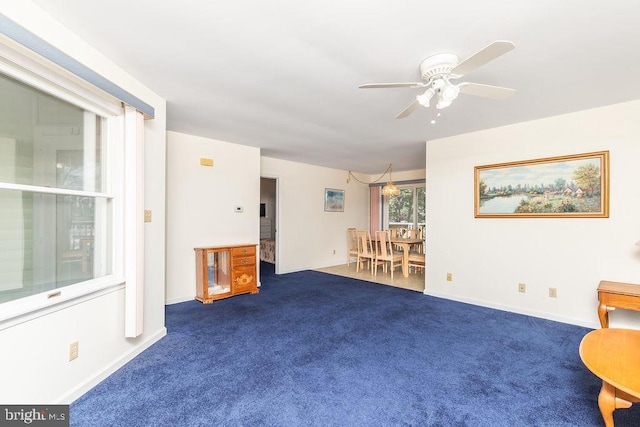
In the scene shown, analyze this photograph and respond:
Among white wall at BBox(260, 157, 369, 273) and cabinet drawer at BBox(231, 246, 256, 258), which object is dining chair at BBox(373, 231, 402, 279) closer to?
white wall at BBox(260, 157, 369, 273)

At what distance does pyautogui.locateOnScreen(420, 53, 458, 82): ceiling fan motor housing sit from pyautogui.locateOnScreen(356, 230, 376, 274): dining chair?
4.09 metres

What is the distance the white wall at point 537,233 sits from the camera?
2842 mm

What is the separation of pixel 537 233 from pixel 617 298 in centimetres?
97

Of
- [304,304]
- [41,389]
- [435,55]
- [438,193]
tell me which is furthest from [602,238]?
[41,389]

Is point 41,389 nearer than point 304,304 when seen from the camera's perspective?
Yes

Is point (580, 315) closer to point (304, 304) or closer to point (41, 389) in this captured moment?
point (304, 304)

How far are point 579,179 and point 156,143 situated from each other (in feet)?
14.5

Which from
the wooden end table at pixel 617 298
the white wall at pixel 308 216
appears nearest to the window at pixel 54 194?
the white wall at pixel 308 216

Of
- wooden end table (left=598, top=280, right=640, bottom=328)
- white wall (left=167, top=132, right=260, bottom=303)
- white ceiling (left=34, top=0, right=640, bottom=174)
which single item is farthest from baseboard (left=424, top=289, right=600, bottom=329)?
white wall (left=167, top=132, right=260, bottom=303)

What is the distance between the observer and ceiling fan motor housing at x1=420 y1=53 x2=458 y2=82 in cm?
194

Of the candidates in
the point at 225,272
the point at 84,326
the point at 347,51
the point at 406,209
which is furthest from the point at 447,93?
the point at 406,209

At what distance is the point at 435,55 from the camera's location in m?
1.95

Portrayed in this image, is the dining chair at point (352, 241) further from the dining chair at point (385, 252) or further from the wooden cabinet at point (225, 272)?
the wooden cabinet at point (225, 272)

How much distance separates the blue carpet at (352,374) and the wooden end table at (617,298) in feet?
1.20
